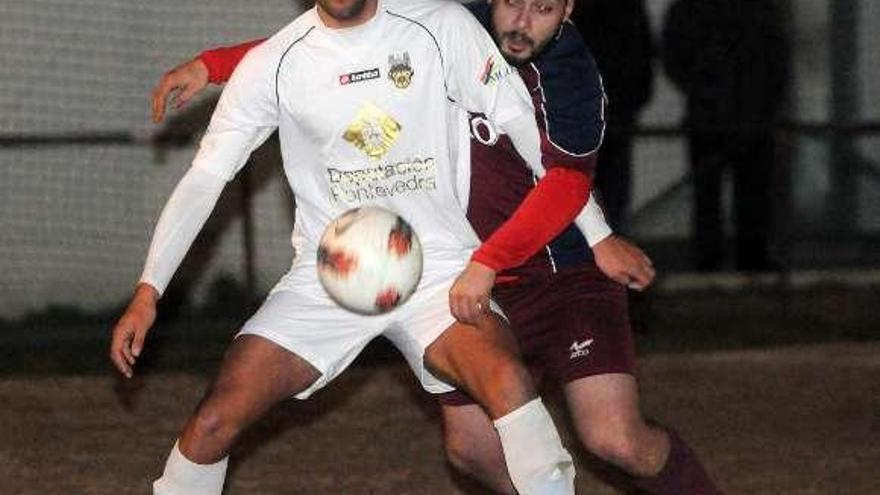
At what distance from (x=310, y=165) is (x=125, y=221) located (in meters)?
5.00

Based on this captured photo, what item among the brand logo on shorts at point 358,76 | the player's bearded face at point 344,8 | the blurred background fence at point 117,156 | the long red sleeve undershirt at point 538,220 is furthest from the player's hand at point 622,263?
the blurred background fence at point 117,156

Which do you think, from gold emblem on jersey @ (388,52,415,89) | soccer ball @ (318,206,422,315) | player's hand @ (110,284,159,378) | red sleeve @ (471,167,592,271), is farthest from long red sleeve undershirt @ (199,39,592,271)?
player's hand @ (110,284,159,378)

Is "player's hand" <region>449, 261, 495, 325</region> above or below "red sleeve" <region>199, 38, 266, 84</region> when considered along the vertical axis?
below

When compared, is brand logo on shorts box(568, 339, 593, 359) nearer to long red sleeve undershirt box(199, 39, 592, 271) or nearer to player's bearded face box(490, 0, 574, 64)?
long red sleeve undershirt box(199, 39, 592, 271)

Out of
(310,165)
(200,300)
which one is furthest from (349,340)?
(200,300)

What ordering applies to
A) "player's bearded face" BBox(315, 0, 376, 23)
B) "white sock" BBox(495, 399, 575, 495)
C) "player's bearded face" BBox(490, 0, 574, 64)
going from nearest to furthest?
1. "white sock" BBox(495, 399, 575, 495)
2. "player's bearded face" BBox(315, 0, 376, 23)
3. "player's bearded face" BBox(490, 0, 574, 64)

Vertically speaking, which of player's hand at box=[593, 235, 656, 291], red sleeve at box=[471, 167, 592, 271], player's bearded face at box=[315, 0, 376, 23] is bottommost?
player's hand at box=[593, 235, 656, 291]

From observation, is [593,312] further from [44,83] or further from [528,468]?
[44,83]

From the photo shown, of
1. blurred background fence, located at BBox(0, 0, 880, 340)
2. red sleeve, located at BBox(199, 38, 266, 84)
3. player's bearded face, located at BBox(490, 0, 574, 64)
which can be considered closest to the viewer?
player's bearded face, located at BBox(490, 0, 574, 64)

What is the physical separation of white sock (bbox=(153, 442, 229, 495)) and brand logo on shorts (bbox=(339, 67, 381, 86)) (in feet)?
3.50

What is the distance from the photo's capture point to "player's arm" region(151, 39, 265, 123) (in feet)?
18.7

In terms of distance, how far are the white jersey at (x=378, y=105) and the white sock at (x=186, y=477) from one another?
2.41 feet

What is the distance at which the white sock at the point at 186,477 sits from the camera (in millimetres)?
5465

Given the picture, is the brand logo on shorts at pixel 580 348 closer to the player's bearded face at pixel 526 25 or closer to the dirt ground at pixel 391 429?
the player's bearded face at pixel 526 25
